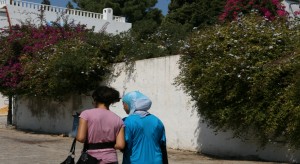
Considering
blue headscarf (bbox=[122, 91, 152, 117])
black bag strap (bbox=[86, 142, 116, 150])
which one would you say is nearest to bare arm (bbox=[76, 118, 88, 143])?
black bag strap (bbox=[86, 142, 116, 150])

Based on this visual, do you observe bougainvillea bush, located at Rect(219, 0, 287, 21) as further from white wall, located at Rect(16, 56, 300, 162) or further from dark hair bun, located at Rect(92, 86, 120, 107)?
dark hair bun, located at Rect(92, 86, 120, 107)

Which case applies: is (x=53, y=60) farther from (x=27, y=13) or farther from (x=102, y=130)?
(x=102, y=130)

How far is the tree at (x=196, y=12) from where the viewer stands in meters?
32.1

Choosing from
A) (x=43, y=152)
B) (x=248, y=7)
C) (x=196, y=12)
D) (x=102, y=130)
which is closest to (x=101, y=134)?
(x=102, y=130)

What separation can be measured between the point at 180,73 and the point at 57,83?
5149 mm

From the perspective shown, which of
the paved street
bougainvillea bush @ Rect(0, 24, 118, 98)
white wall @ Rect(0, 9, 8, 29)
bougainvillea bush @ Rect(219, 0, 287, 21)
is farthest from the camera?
white wall @ Rect(0, 9, 8, 29)

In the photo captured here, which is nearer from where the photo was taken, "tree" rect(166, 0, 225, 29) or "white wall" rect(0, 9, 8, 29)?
"white wall" rect(0, 9, 8, 29)

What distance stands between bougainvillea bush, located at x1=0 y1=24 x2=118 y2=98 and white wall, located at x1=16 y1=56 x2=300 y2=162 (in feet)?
2.63

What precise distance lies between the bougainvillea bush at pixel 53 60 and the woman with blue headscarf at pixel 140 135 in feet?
34.9

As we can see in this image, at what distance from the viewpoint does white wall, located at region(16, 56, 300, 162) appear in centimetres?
1119

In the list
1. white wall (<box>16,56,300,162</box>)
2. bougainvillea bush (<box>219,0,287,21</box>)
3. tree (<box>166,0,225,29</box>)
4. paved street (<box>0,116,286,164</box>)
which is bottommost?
paved street (<box>0,116,286,164</box>)

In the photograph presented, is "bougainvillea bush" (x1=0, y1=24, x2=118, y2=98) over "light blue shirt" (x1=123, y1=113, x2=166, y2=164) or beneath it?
over

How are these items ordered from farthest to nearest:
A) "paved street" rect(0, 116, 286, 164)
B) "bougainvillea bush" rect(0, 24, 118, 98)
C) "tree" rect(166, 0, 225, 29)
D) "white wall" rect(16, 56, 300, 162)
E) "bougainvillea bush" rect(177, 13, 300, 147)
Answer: "tree" rect(166, 0, 225, 29) → "bougainvillea bush" rect(0, 24, 118, 98) → "white wall" rect(16, 56, 300, 162) → "paved street" rect(0, 116, 286, 164) → "bougainvillea bush" rect(177, 13, 300, 147)

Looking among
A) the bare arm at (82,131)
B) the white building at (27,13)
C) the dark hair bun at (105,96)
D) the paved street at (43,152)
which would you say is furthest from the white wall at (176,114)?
the white building at (27,13)
